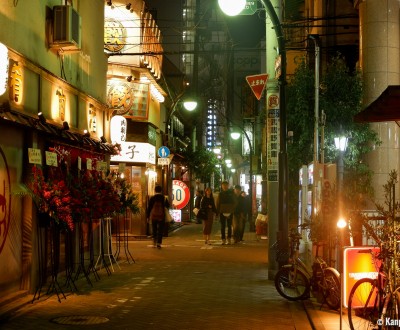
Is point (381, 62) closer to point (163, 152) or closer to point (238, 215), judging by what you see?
point (238, 215)

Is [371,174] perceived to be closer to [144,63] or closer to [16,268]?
[144,63]

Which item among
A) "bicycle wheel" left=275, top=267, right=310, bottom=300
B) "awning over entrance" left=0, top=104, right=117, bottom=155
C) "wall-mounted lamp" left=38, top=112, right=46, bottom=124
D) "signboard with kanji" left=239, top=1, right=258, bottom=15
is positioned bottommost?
"bicycle wheel" left=275, top=267, right=310, bottom=300

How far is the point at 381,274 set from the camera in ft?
26.7

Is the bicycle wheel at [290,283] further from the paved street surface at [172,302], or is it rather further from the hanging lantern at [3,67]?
the hanging lantern at [3,67]

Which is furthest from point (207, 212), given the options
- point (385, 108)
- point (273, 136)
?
point (385, 108)

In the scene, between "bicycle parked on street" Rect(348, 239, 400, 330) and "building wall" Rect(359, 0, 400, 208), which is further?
"building wall" Rect(359, 0, 400, 208)

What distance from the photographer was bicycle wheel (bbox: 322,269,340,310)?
10523 mm

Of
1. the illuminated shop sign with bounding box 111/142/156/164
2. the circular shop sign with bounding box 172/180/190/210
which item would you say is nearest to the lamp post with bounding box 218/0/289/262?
the illuminated shop sign with bounding box 111/142/156/164

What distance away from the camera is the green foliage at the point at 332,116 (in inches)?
952

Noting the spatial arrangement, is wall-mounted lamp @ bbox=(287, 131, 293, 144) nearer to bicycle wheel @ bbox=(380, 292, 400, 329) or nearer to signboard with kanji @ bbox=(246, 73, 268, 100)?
signboard with kanji @ bbox=(246, 73, 268, 100)

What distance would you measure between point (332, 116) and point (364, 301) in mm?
17560

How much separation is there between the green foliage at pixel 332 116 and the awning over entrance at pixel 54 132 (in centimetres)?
1046

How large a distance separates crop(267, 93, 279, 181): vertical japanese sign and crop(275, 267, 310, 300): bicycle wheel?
10.1ft

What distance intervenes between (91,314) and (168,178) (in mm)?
25869
